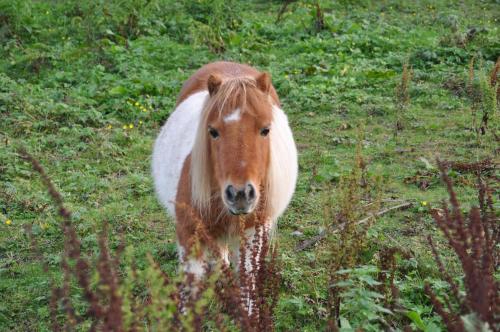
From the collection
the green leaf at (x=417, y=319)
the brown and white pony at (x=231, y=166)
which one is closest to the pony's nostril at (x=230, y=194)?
the brown and white pony at (x=231, y=166)

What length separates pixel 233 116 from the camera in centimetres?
336

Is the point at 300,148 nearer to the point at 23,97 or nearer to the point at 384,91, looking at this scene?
the point at 384,91

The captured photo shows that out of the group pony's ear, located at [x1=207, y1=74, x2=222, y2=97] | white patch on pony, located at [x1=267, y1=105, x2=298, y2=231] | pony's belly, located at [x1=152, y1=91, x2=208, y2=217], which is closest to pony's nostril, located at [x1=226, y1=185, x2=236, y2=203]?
white patch on pony, located at [x1=267, y1=105, x2=298, y2=231]

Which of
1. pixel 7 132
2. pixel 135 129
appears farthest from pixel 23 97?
Result: pixel 135 129

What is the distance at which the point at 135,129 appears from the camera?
732 cm

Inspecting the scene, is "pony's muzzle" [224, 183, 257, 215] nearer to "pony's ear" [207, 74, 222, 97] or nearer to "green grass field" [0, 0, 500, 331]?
"green grass field" [0, 0, 500, 331]

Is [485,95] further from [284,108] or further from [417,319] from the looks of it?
[284,108]

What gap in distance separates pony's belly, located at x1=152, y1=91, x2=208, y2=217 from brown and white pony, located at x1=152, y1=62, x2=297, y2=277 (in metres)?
0.01

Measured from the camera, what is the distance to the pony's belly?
4.24 m

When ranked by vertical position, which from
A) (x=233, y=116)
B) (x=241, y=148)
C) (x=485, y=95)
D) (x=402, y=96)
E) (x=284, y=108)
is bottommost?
(x=284, y=108)

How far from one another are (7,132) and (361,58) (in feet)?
15.9

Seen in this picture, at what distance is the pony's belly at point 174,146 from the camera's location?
4242mm

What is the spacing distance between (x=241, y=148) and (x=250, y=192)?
24cm

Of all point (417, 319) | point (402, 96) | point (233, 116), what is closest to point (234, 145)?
point (233, 116)
